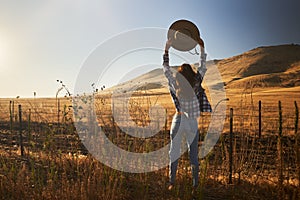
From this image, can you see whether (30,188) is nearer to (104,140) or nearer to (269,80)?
(104,140)

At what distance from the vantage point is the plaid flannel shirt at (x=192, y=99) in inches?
174

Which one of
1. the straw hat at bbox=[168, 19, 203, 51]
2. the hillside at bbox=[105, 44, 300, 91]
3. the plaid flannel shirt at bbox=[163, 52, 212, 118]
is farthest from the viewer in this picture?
the hillside at bbox=[105, 44, 300, 91]

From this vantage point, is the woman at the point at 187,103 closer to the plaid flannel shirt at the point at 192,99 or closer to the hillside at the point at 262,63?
the plaid flannel shirt at the point at 192,99

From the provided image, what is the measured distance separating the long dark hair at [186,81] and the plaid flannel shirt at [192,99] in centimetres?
6

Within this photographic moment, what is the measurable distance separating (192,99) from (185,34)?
894mm

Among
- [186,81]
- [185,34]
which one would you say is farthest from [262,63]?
[185,34]

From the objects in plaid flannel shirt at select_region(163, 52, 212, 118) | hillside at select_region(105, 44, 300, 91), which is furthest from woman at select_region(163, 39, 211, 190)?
hillside at select_region(105, 44, 300, 91)

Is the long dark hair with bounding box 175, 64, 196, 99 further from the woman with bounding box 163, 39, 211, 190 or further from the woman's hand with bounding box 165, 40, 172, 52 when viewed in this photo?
the woman's hand with bounding box 165, 40, 172, 52

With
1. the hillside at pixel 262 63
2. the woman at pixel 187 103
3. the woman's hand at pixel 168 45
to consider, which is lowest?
the woman at pixel 187 103

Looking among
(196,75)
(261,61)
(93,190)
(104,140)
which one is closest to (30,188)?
(93,190)

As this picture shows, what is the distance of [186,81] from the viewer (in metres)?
4.47

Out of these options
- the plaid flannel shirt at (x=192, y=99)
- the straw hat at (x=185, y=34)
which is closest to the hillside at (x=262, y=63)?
the plaid flannel shirt at (x=192, y=99)

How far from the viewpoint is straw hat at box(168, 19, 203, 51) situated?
166 inches

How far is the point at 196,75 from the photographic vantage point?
446cm
